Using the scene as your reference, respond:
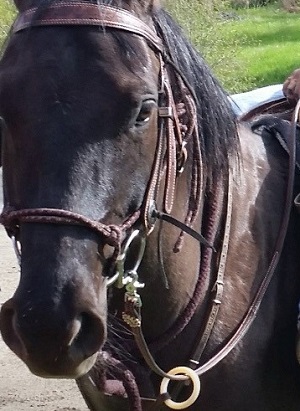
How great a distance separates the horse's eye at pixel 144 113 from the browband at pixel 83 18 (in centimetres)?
20

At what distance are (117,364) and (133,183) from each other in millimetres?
576

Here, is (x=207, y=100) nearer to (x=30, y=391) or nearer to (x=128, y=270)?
(x=128, y=270)

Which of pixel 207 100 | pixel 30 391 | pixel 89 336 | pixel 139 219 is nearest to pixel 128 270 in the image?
pixel 139 219

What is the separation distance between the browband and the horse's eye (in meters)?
0.20

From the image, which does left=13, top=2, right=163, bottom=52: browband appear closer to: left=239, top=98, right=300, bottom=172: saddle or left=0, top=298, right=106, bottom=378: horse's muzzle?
left=0, top=298, right=106, bottom=378: horse's muzzle

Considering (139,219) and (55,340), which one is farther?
(139,219)

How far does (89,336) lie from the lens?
188 centimetres

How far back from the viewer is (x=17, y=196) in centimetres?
198

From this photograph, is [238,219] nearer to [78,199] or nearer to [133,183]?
[133,183]

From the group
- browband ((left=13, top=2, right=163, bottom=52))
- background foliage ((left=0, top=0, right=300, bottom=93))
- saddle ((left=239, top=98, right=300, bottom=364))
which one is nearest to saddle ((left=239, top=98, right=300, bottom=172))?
saddle ((left=239, top=98, right=300, bottom=364))

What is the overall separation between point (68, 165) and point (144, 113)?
0.25m

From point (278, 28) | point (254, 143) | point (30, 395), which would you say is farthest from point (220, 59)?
point (278, 28)

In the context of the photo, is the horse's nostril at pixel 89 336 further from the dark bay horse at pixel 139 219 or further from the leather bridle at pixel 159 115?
the leather bridle at pixel 159 115

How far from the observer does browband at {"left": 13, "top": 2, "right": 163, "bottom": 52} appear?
6.72 ft
